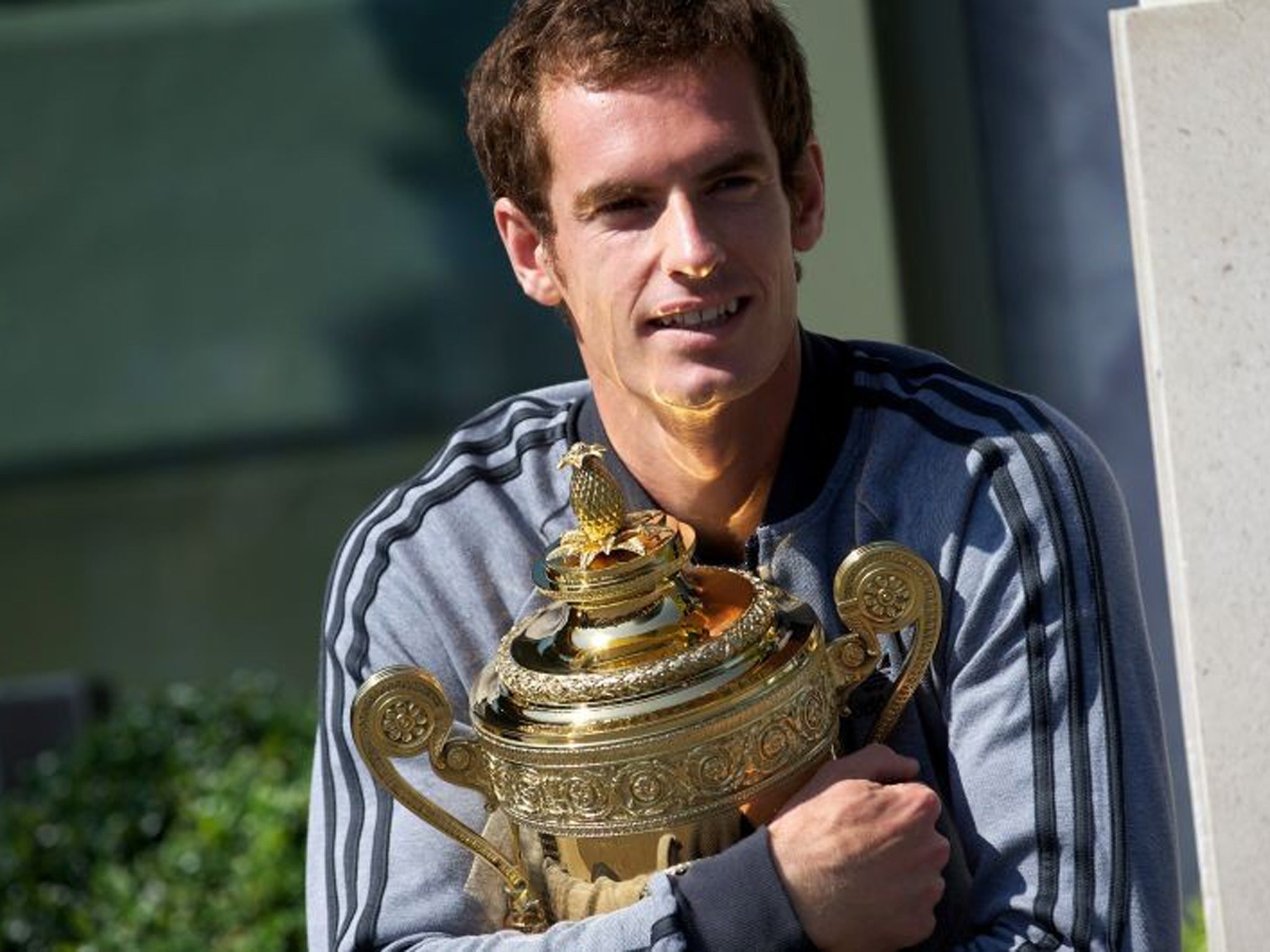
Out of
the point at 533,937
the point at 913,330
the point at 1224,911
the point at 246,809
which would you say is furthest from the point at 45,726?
the point at 1224,911

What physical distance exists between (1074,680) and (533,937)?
61cm

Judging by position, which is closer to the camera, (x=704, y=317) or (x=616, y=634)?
(x=616, y=634)

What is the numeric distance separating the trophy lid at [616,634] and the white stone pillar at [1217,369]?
41 cm

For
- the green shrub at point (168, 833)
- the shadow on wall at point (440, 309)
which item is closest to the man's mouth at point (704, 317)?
the green shrub at point (168, 833)

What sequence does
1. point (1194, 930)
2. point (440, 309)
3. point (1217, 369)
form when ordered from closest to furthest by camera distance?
point (1217, 369) → point (1194, 930) → point (440, 309)

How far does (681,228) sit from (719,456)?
0.30 metres

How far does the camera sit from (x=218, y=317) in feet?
20.4

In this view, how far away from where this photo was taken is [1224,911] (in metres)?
2.50

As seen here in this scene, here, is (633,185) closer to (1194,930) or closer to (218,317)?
(1194,930)

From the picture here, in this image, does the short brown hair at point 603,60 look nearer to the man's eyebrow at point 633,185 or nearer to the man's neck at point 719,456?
the man's eyebrow at point 633,185

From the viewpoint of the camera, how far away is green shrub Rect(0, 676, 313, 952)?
206 inches

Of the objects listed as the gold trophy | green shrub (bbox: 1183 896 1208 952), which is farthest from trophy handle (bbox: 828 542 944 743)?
green shrub (bbox: 1183 896 1208 952)

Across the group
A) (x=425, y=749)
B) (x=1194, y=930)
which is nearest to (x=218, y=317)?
(x=1194, y=930)

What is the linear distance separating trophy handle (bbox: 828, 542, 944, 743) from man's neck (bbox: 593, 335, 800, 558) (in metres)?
0.27
